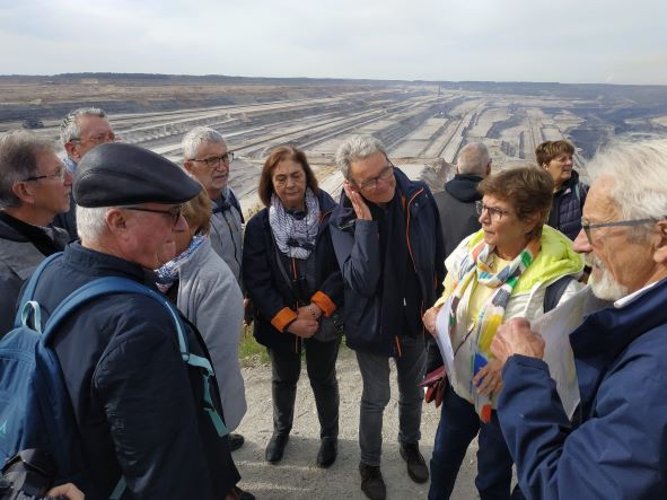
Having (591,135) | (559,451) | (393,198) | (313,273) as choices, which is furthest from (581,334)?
(591,135)

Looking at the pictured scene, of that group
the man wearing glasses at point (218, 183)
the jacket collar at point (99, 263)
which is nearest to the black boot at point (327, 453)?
the man wearing glasses at point (218, 183)

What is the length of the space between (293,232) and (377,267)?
616mm

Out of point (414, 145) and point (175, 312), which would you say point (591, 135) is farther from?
point (175, 312)

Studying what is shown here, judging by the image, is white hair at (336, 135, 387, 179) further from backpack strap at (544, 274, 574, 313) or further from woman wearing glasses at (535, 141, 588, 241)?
woman wearing glasses at (535, 141, 588, 241)

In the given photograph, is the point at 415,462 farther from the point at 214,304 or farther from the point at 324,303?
the point at 214,304

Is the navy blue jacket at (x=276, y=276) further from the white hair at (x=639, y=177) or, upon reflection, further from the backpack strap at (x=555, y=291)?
the white hair at (x=639, y=177)

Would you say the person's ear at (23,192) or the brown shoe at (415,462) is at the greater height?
the person's ear at (23,192)

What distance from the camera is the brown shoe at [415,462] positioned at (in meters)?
3.08

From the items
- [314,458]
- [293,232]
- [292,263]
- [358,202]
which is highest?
[358,202]

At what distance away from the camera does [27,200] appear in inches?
92.4

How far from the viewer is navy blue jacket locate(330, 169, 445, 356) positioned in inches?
108

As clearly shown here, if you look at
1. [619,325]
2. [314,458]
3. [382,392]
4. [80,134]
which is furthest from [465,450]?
[80,134]

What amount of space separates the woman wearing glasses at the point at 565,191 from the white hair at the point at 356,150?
2.04 m

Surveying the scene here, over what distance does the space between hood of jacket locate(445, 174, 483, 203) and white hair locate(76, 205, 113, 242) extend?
2.82 meters
